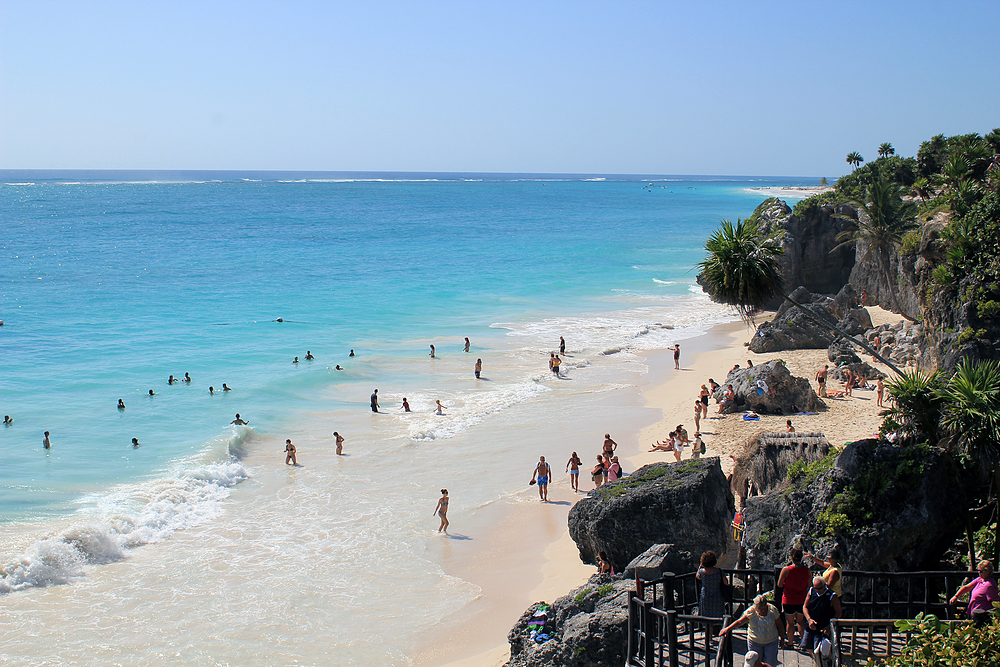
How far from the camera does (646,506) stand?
13.5 m

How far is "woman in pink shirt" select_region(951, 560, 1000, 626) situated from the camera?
8055 millimetres

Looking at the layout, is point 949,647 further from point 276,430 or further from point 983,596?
point 276,430

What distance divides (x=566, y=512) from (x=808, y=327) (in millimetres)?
19006

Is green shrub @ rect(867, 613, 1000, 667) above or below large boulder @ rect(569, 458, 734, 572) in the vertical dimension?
above

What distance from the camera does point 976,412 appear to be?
10.9 meters

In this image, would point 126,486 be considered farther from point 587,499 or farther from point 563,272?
point 563,272

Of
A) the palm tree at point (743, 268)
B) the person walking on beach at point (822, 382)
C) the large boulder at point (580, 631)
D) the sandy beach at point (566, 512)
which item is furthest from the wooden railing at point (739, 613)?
the person walking on beach at point (822, 382)

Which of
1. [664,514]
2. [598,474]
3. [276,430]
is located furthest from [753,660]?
[276,430]

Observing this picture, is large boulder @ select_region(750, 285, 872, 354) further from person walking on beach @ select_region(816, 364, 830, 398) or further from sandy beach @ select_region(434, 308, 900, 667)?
person walking on beach @ select_region(816, 364, 830, 398)

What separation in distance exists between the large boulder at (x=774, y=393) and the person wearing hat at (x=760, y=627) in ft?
56.9

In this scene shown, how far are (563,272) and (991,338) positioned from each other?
47.6m

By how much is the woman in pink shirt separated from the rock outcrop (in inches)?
90.2

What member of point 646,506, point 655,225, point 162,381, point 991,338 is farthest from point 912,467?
point 655,225

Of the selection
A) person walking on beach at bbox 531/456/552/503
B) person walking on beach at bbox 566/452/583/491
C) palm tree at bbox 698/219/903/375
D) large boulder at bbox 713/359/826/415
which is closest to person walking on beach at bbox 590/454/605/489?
person walking on beach at bbox 566/452/583/491
